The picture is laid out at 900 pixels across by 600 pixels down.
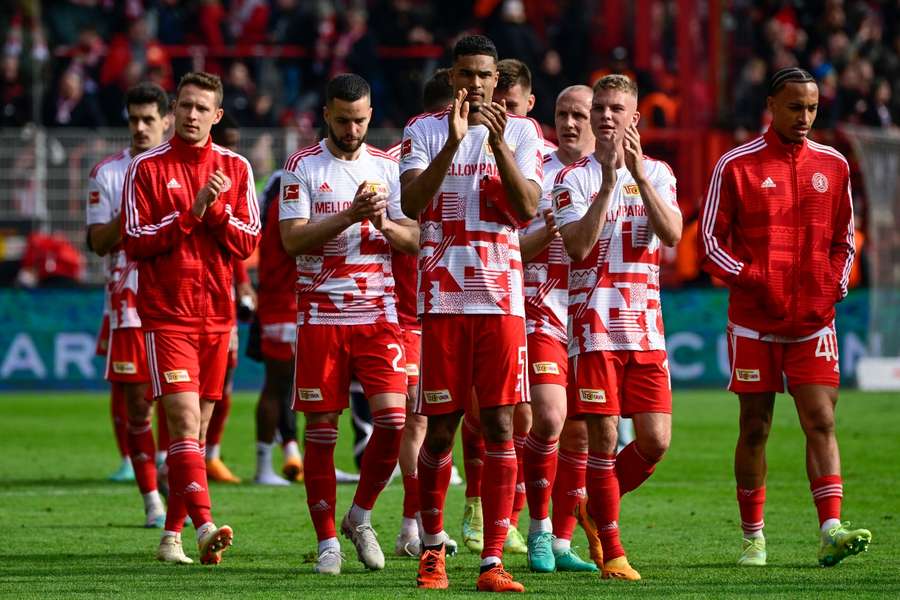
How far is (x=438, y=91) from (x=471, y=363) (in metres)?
2.48

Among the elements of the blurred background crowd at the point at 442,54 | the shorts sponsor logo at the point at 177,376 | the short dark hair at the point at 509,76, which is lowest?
the shorts sponsor logo at the point at 177,376

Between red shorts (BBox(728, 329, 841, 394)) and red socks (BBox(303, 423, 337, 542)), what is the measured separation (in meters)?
2.06

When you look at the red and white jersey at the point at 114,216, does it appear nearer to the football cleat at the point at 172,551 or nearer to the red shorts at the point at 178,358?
the red shorts at the point at 178,358

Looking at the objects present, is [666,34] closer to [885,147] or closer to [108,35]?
[885,147]

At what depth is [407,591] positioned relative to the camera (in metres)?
7.58

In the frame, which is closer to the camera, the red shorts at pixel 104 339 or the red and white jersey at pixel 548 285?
the red and white jersey at pixel 548 285

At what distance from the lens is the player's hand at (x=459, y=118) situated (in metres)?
7.45

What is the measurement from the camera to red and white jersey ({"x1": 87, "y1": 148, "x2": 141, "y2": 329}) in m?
10.7

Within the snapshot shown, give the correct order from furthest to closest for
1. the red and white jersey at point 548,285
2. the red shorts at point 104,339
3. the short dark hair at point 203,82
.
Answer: the red shorts at point 104,339, the red and white jersey at point 548,285, the short dark hair at point 203,82

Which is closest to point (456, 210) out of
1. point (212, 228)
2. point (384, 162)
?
point (384, 162)

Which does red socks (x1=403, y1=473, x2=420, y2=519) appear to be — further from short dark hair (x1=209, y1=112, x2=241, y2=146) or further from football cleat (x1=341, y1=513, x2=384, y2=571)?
short dark hair (x1=209, y1=112, x2=241, y2=146)

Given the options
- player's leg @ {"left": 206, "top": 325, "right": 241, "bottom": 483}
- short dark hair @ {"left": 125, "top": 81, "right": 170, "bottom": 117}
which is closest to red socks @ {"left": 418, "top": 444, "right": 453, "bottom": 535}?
short dark hair @ {"left": 125, "top": 81, "right": 170, "bottom": 117}

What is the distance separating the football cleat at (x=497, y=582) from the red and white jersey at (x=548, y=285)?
1.78 meters

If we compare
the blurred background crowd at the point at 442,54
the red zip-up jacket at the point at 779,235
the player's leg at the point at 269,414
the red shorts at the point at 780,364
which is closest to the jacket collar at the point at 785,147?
the red zip-up jacket at the point at 779,235
